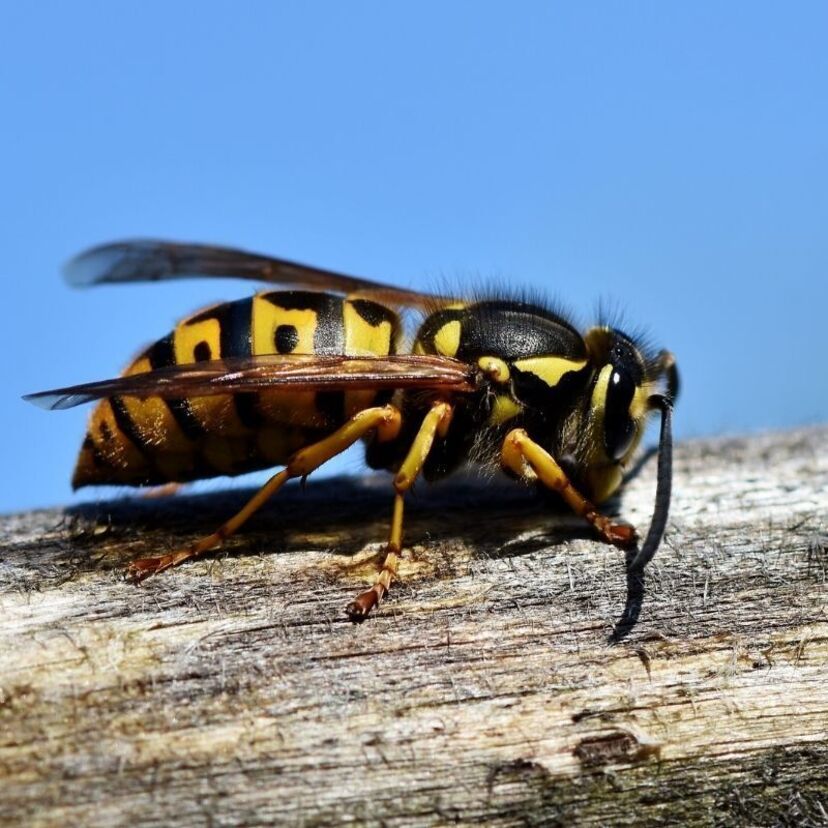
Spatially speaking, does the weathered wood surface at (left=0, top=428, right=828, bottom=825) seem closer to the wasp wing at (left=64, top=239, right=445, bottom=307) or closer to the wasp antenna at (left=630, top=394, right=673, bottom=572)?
the wasp antenna at (left=630, top=394, right=673, bottom=572)

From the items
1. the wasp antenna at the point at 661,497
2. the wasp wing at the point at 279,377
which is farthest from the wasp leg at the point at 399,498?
the wasp antenna at the point at 661,497

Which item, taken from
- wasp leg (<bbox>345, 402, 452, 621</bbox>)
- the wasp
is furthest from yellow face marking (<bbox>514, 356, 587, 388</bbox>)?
wasp leg (<bbox>345, 402, 452, 621</bbox>)

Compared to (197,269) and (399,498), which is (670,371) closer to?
(399,498)

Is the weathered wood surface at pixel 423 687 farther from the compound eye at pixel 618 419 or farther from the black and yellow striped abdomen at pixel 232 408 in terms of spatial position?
the compound eye at pixel 618 419

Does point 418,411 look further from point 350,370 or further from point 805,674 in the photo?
point 805,674

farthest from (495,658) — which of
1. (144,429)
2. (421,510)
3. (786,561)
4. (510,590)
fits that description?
(144,429)

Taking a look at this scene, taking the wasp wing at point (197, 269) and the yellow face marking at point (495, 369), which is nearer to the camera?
the yellow face marking at point (495, 369)

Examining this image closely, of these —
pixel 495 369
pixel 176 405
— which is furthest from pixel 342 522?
pixel 495 369
